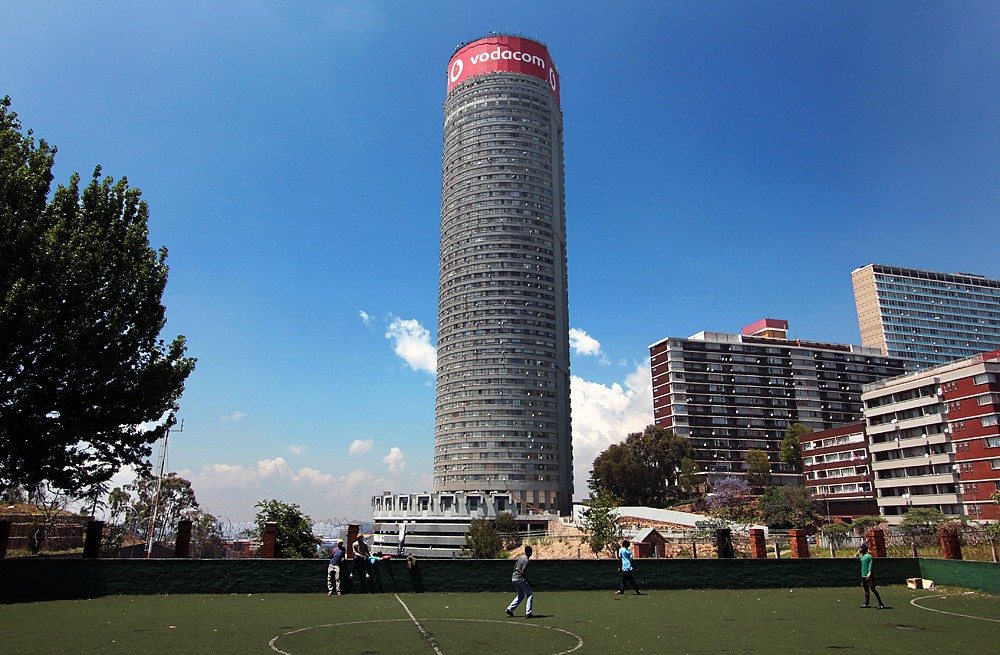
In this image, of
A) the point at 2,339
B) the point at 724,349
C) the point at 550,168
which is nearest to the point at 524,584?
the point at 2,339

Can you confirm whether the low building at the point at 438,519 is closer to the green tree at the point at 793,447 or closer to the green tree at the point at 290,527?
the green tree at the point at 793,447

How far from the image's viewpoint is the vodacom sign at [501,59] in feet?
535

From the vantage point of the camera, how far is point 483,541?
10300cm

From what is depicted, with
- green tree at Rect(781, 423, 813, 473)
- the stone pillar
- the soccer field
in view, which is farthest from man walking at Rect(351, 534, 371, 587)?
green tree at Rect(781, 423, 813, 473)

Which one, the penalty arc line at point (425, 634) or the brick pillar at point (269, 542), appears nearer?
the penalty arc line at point (425, 634)

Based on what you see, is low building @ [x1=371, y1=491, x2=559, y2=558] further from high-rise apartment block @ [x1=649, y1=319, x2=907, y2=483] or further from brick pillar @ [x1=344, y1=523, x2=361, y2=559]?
brick pillar @ [x1=344, y1=523, x2=361, y2=559]

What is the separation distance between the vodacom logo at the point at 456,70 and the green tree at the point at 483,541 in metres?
120

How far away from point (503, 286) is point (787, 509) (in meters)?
84.5

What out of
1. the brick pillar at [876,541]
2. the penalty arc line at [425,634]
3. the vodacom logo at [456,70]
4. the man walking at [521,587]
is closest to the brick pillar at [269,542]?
the penalty arc line at [425,634]

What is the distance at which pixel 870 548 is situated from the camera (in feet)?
91.8

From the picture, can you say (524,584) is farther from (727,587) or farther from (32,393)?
(32,393)

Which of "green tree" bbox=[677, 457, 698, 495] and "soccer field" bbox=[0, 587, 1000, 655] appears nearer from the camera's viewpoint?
"soccer field" bbox=[0, 587, 1000, 655]

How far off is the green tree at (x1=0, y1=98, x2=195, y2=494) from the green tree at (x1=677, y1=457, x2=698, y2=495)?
109 meters

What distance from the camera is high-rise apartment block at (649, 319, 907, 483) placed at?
141m
